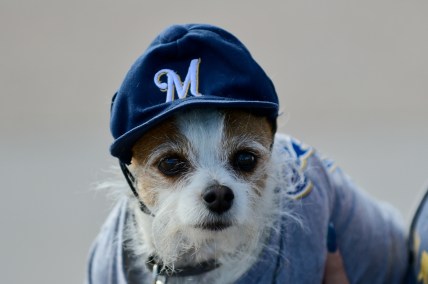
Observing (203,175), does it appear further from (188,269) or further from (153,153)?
(188,269)

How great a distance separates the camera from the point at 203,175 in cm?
165

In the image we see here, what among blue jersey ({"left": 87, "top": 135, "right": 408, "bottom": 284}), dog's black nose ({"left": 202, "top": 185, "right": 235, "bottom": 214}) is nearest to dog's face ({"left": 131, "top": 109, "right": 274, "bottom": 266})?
dog's black nose ({"left": 202, "top": 185, "right": 235, "bottom": 214})

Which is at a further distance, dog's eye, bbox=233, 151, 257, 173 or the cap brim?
dog's eye, bbox=233, 151, 257, 173

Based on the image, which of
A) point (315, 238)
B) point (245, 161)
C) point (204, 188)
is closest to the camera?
point (204, 188)

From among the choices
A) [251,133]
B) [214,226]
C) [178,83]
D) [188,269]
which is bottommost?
[188,269]

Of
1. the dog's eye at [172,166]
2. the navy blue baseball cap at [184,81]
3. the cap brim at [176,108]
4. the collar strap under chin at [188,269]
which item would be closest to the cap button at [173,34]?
the navy blue baseball cap at [184,81]

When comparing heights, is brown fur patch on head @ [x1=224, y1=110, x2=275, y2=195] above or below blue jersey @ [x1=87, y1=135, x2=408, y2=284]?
above

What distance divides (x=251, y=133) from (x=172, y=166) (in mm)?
203

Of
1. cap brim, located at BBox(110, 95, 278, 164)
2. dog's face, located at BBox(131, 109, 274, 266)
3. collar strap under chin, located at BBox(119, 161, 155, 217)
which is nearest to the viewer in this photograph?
cap brim, located at BBox(110, 95, 278, 164)

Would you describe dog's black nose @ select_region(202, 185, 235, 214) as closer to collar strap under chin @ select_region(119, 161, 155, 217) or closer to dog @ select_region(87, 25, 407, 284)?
dog @ select_region(87, 25, 407, 284)

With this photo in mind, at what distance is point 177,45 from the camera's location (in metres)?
1.59

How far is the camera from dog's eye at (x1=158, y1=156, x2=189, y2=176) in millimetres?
1675

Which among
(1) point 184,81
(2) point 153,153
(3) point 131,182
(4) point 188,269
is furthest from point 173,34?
(4) point 188,269

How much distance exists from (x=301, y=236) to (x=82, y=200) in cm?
194
